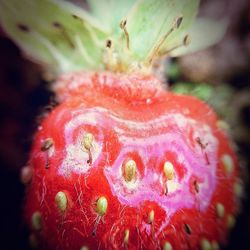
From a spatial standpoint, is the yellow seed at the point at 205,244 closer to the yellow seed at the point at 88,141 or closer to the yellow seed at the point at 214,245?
the yellow seed at the point at 214,245

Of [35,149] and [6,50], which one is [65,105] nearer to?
[35,149]

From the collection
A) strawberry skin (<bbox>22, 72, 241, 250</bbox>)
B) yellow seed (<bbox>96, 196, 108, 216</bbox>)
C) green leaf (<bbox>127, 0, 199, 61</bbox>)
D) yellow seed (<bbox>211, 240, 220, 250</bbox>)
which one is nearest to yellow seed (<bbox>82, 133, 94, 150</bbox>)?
strawberry skin (<bbox>22, 72, 241, 250</bbox>)

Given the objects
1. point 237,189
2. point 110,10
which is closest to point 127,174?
point 237,189

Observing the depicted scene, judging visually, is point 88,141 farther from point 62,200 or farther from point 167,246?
point 167,246

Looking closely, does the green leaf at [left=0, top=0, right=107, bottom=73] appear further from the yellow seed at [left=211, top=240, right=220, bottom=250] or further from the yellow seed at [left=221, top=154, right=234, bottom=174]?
the yellow seed at [left=211, top=240, right=220, bottom=250]

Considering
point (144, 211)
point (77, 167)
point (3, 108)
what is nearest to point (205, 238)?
point (144, 211)

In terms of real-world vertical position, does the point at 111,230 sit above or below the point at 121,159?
below
